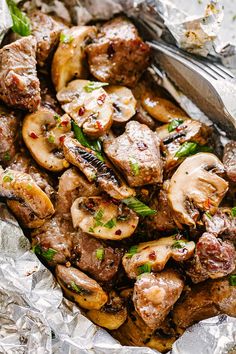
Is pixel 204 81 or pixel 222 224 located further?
pixel 204 81

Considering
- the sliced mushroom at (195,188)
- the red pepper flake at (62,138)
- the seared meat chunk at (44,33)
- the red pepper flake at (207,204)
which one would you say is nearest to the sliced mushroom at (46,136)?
the red pepper flake at (62,138)

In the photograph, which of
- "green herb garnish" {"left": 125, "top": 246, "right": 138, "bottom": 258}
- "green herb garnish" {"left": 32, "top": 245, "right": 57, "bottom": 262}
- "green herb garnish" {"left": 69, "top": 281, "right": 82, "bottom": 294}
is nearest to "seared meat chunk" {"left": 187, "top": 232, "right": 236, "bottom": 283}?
"green herb garnish" {"left": 125, "top": 246, "right": 138, "bottom": 258}

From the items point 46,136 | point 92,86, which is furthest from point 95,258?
point 92,86

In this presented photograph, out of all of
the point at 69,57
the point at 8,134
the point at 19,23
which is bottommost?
the point at 8,134

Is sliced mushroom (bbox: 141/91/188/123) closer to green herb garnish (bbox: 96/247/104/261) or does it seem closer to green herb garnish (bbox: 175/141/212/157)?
green herb garnish (bbox: 175/141/212/157)

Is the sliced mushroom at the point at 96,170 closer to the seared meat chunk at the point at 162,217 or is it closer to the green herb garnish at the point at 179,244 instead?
the seared meat chunk at the point at 162,217

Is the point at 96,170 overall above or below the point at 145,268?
above

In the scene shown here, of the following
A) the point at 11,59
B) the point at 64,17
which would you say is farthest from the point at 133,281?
the point at 64,17

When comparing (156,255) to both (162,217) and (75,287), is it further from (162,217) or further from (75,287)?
(75,287)

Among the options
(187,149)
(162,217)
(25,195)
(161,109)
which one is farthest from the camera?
(161,109)
